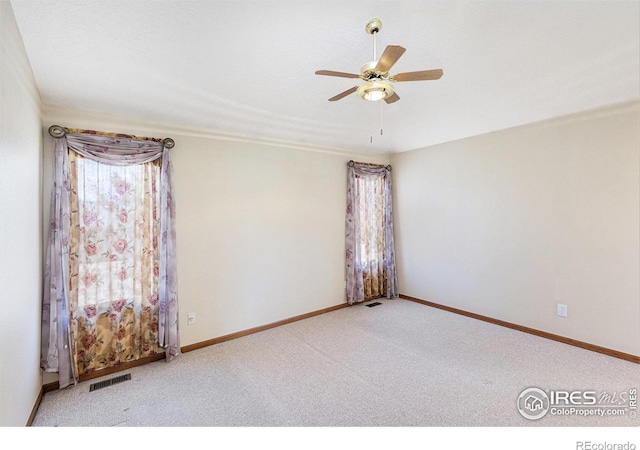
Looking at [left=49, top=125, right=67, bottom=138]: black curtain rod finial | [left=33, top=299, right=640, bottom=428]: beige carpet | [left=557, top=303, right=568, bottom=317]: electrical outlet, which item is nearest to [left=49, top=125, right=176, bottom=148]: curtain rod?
[left=49, top=125, right=67, bottom=138]: black curtain rod finial

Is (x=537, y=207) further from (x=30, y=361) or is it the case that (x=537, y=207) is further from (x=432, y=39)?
(x=30, y=361)

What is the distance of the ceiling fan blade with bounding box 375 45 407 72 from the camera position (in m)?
1.41

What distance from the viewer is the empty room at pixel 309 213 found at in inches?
65.3

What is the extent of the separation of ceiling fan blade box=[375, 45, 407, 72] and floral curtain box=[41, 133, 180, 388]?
2.35m

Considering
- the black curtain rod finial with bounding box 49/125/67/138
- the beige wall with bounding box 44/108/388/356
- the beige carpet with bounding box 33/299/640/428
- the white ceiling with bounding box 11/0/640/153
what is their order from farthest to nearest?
the beige wall with bounding box 44/108/388/356, the black curtain rod finial with bounding box 49/125/67/138, the beige carpet with bounding box 33/299/640/428, the white ceiling with bounding box 11/0/640/153

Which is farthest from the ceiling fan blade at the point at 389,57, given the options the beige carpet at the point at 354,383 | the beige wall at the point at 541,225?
the beige wall at the point at 541,225

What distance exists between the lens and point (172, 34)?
5.49 feet

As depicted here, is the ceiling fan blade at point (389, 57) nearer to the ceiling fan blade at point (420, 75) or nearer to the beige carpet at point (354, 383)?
the ceiling fan blade at point (420, 75)

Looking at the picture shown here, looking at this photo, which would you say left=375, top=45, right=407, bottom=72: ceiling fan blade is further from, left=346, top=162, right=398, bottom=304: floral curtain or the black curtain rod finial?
left=346, top=162, right=398, bottom=304: floral curtain

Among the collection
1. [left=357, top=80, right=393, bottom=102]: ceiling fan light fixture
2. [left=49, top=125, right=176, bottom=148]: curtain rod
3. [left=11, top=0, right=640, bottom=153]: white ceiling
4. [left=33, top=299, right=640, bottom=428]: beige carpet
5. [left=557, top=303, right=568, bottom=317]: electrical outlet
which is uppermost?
[left=11, top=0, right=640, bottom=153]: white ceiling

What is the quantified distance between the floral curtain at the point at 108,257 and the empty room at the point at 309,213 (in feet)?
0.06

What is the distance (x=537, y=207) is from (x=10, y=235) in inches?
178

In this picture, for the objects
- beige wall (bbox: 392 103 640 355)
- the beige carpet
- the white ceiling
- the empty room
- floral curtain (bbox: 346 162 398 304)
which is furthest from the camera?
floral curtain (bbox: 346 162 398 304)

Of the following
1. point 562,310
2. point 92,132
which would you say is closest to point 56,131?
point 92,132
